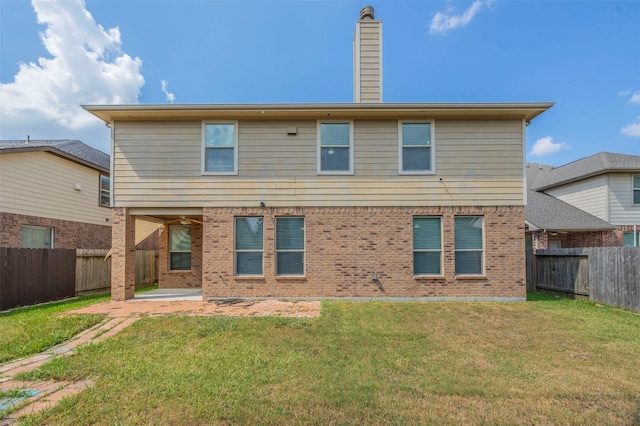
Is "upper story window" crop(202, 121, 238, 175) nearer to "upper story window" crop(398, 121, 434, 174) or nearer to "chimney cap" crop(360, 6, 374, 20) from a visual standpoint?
"upper story window" crop(398, 121, 434, 174)

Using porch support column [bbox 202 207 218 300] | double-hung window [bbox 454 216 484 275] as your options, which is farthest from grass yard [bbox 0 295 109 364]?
double-hung window [bbox 454 216 484 275]

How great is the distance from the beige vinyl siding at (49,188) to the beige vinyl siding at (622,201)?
76.5ft

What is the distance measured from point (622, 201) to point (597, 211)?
1.01 m

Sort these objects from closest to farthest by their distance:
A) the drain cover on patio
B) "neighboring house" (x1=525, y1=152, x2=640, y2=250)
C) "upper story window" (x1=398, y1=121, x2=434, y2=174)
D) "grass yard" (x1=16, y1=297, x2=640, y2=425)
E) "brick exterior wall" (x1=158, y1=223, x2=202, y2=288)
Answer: "grass yard" (x1=16, y1=297, x2=640, y2=425)
the drain cover on patio
"upper story window" (x1=398, y1=121, x2=434, y2=174)
"brick exterior wall" (x1=158, y1=223, x2=202, y2=288)
"neighboring house" (x1=525, y1=152, x2=640, y2=250)

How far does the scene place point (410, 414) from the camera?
9.89ft

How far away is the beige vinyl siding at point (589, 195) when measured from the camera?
14.5 m

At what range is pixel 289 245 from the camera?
347 inches

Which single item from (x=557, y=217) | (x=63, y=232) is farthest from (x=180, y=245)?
(x=557, y=217)

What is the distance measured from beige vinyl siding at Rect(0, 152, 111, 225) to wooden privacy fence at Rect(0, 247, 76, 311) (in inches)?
124

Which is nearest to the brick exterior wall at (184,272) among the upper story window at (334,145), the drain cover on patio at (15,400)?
the upper story window at (334,145)

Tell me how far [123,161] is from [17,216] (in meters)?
5.36

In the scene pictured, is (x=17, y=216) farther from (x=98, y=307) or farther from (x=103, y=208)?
(x=98, y=307)

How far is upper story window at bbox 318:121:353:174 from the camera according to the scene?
8891mm

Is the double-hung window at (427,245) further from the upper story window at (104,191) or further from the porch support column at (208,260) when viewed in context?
the upper story window at (104,191)
